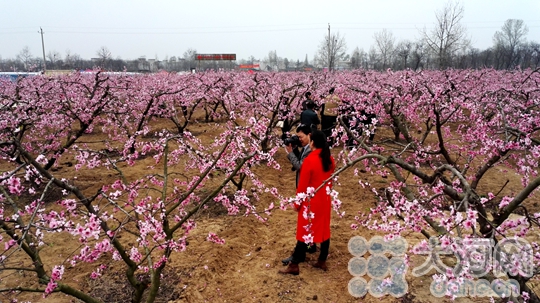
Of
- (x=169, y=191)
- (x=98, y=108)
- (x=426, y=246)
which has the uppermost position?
(x=98, y=108)

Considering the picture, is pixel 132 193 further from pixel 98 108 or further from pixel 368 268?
pixel 98 108

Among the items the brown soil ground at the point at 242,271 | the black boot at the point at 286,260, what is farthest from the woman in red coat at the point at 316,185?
the brown soil ground at the point at 242,271

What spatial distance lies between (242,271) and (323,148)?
2003mm

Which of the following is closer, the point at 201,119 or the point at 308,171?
the point at 308,171

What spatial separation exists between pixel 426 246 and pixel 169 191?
540cm

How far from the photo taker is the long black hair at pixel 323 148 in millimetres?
3508

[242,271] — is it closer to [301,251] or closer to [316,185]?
[301,251]

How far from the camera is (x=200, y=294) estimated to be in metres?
3.78

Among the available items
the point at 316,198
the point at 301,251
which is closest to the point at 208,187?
the point at 301,251

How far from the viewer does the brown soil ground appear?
12.2 feet

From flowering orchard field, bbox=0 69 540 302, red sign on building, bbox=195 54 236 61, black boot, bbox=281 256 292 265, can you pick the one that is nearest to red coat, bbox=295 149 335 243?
flowering orchard field, bbox=0 69 540 302

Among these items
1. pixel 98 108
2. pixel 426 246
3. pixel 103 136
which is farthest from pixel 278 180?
pixel 103 136

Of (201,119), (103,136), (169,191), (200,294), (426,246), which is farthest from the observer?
(201,119)

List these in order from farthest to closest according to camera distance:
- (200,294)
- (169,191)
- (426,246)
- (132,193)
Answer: (169,191), (200,294), (132,193), (426,246)
